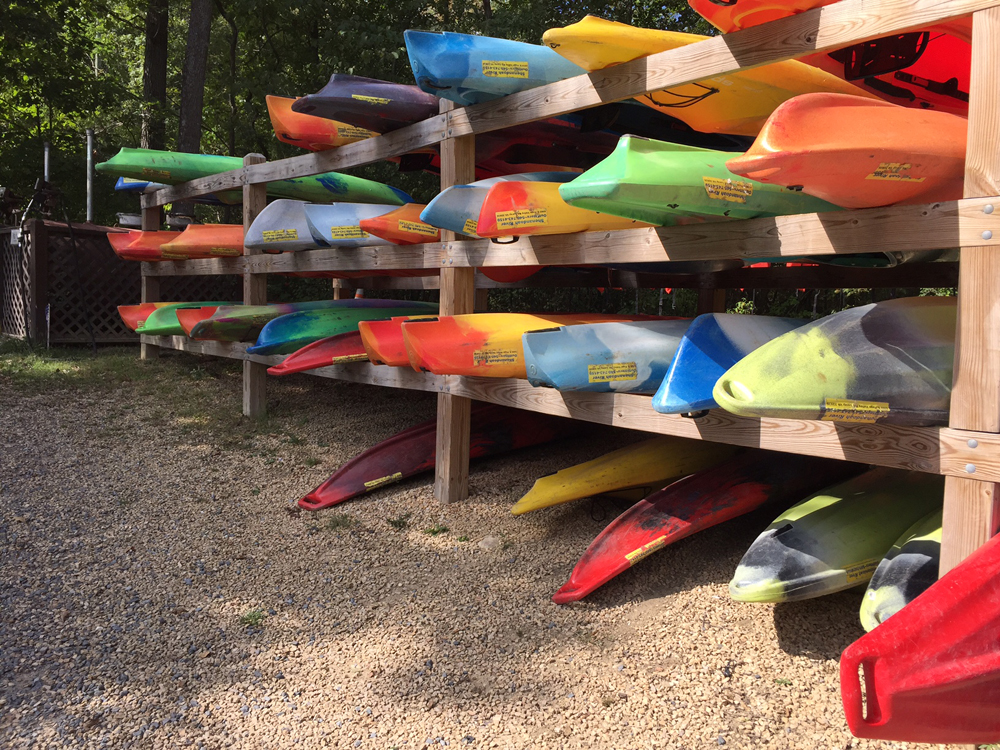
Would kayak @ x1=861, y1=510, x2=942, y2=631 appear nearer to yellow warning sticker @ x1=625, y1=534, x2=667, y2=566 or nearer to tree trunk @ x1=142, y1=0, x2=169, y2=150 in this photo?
yellow warning sticker @ x1=625, y1=534, x2=667, y2=566

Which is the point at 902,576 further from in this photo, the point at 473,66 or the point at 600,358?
the point at 473,66

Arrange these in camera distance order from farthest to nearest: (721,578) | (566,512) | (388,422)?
(388,422)
(566,512)
(721,578)

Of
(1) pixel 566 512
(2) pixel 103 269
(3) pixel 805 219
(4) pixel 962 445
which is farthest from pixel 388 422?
(2) pixel 103 269

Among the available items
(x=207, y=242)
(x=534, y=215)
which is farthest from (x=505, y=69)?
(x=207, y=242)

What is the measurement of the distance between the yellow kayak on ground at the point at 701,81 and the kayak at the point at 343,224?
1930 mm

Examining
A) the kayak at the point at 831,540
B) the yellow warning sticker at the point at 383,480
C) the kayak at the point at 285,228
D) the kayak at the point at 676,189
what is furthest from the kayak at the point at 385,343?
the kayak at the point at 831,540

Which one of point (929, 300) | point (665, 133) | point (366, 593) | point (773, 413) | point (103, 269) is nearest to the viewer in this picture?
point (773, 413)

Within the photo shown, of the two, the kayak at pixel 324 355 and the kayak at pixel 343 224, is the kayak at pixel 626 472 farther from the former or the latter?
the kayak at pixel 343 224

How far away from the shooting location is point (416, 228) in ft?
14.0

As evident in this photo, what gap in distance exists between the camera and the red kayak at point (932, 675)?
5.64 feet

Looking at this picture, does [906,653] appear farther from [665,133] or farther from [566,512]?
[665,133]

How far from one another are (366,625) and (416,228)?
2.31 meters

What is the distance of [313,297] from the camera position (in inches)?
383

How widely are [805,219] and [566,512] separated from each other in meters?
1.91
